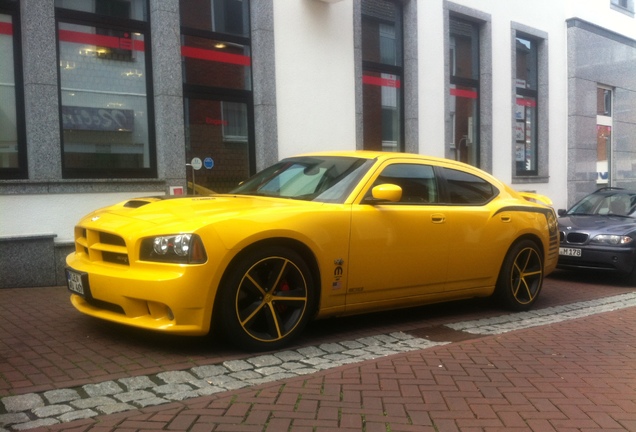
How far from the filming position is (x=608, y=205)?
11.2 meters

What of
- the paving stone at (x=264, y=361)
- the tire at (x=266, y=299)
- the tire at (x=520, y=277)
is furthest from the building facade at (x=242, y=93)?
the tire at (x=520, y=277)

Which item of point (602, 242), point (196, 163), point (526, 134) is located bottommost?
point (602, 242)

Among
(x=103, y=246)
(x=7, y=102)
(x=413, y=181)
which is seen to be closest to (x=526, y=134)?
(x=413, y=181)

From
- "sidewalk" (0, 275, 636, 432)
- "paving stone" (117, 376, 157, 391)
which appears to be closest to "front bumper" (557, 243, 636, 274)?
"sidewalk" (0, 275, 636, 432)

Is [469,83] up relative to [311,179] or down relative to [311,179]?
up

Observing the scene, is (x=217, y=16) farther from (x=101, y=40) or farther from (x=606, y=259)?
(x=606, y=259)

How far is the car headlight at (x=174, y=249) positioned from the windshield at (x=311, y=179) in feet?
4.42

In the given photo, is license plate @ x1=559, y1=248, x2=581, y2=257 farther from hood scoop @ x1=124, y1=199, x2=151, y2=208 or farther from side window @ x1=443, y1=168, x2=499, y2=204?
hood scoop @ x1=124, y1=199, x2=151, y2=208

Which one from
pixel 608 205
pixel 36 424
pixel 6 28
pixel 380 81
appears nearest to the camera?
pixel 36 424

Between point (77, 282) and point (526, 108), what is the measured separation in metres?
13.8

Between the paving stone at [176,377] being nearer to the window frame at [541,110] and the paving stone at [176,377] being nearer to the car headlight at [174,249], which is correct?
the car headlight at [174,249]

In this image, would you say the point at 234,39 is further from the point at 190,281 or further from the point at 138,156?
the point at 190,281

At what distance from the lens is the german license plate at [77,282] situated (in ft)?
17.3

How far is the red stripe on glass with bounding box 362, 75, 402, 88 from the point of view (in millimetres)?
12844
